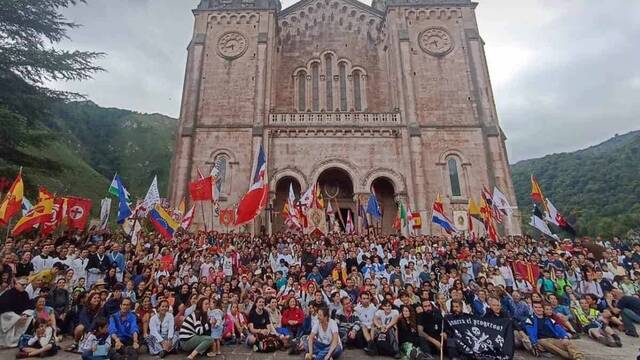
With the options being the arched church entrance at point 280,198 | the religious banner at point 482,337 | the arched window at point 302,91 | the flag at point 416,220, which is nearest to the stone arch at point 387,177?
the flag at point 416,220

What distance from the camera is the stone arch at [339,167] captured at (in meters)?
19.9

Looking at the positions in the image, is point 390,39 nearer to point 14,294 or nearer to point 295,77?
point 295,77

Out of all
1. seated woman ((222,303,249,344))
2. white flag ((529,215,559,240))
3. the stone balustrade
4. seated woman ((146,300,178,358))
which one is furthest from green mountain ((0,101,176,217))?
white flag ((529,215,559,240))

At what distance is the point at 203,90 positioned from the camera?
22.3 metres

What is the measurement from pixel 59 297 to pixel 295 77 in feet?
66.3

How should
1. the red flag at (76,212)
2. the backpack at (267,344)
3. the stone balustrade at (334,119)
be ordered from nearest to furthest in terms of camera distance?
the backpack at (267,344)
the red flag at (76,212)
the stone balustrade at (334,119)

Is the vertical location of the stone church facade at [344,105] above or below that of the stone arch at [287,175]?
above

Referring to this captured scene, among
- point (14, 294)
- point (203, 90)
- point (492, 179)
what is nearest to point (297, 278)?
point (14, 294)

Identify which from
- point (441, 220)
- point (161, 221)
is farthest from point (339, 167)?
point (161, 221)

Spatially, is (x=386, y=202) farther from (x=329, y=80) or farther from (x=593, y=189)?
(x=593, y=189)

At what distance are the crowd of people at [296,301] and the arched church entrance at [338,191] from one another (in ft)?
30.7

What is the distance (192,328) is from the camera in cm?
702

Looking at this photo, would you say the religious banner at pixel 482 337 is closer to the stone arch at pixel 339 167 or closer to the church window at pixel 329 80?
the stone arch at pixel 339 167

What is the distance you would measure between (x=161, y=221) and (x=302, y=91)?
14631 mm
